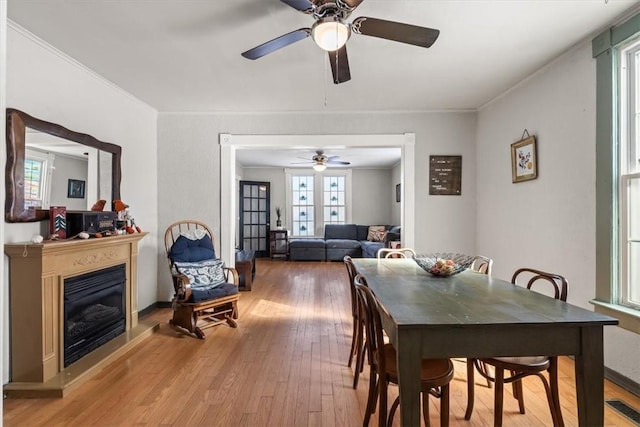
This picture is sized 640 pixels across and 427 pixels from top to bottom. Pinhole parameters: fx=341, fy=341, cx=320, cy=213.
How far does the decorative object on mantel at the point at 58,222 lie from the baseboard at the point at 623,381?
13.7ft

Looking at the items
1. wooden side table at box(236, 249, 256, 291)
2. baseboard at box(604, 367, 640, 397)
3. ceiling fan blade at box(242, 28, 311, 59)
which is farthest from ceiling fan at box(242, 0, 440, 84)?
wooden side table at box(236, 249, 256, 291)

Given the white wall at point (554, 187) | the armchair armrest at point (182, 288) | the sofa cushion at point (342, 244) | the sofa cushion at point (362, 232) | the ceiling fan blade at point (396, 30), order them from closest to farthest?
the ceiling fan blade at point (396, 30)
the white wall at point (554, 187)
the armchair armrest at point (182, 288)
the sofa cushion at point (342, 244)
the sofa cushion at point (362, 232)

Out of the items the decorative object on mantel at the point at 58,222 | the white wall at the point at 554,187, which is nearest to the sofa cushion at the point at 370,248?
the white wall at the point at 554,187

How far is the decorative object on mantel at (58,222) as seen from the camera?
2.58m

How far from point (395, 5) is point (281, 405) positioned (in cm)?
Answer: 265

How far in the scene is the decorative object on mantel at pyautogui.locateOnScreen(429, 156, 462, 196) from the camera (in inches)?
167

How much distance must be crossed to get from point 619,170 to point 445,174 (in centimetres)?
195

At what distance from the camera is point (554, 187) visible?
2.95 m

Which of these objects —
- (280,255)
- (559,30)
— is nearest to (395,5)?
(559,30)

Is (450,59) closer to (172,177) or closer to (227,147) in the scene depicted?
(227,147)

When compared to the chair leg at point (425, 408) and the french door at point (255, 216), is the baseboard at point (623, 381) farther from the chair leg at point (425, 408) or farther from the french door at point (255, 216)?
the french door at point (255, 216)

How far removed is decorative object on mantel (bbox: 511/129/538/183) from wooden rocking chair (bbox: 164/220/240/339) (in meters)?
3.14

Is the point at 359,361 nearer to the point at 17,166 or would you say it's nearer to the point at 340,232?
the point at 17,166

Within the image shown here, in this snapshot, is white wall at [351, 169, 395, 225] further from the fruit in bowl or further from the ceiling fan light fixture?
the ceiling fan light fixture
